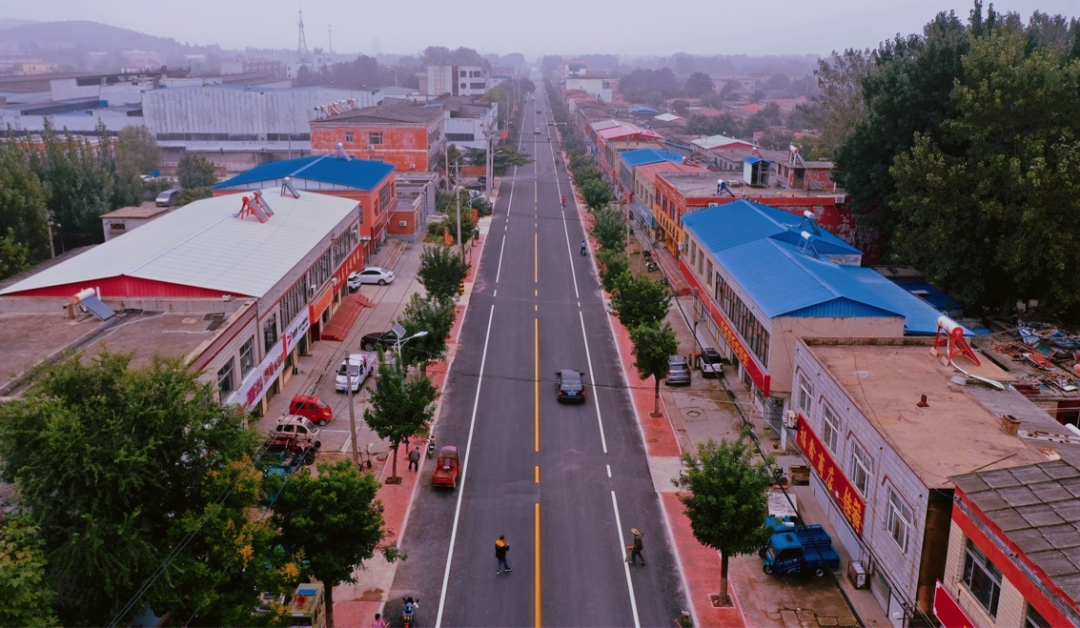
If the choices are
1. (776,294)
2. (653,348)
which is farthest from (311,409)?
(776,294)

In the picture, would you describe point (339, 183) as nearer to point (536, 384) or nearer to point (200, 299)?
point (536, 384)

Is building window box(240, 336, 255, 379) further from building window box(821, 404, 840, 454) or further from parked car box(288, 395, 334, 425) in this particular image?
building window box(821, 404, 840, 454)

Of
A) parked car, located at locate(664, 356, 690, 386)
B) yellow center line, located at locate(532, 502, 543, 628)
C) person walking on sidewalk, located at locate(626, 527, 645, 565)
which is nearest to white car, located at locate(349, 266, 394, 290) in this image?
parked car, located at locate(664, 356, 690, 386)

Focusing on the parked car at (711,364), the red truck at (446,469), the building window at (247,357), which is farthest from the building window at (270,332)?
the parked car at (711,364)

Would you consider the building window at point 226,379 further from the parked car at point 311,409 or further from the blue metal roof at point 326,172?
the blue metal roof at point 326,172

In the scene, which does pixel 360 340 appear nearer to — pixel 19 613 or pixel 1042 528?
pixel 19 613
